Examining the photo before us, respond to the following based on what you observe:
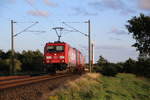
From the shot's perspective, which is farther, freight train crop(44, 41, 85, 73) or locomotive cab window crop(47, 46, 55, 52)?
locomotive cab window crop(47, 46, 55, 52)

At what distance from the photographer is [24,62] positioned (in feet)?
247

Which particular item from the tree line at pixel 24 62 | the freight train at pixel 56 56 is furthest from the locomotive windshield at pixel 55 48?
the tree line at pixel 24 62

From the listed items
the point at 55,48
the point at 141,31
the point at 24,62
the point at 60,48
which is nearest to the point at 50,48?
the point at 55,48

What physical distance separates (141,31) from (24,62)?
89.2 feet

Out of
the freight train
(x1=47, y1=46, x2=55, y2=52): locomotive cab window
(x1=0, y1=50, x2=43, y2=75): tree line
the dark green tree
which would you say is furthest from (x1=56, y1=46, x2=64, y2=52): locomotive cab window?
the dark green tree

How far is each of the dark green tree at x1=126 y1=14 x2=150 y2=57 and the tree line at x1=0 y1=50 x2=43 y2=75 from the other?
17.8 metres

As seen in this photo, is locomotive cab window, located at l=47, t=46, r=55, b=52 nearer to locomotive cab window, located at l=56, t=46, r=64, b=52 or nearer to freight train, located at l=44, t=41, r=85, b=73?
freight train, located at l=44, t=41, r=85, b=73

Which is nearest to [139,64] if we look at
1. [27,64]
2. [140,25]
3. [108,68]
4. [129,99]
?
[140,25]

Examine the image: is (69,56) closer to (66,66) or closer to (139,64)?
(66,66)

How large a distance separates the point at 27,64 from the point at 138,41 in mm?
24579

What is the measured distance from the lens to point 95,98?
52.6 feet

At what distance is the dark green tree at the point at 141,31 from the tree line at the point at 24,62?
1782 cm

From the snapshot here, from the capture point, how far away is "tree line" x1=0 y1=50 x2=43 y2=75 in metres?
63.5

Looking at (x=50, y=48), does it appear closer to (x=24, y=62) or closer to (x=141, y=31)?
(x=141, y=31)
